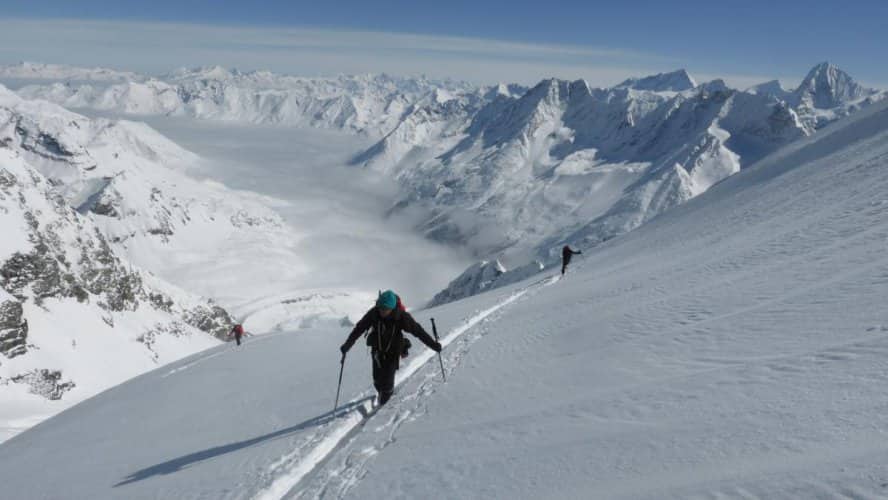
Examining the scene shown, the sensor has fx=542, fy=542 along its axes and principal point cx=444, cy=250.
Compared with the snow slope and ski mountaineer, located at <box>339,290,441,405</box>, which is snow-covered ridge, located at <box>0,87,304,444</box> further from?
ski mountaineer, located at <box>339,290,441,405</box>

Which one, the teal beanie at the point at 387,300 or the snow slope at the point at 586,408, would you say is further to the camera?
the teal beanie at the point at 387,300

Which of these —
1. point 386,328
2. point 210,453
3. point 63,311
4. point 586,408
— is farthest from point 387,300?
point 63,311

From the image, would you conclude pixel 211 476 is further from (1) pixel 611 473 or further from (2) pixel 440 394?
(1) pixel 611 473

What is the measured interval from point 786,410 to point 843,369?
1489 mm

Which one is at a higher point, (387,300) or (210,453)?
(387,300)

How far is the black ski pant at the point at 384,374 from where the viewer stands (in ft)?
37.1

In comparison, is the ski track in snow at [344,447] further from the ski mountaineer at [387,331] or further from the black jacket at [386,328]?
the black jacket at [386,328]

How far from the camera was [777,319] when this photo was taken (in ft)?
35.3

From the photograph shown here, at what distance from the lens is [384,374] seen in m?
11.4

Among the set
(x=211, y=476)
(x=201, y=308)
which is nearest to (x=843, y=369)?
(x=211, y=476)

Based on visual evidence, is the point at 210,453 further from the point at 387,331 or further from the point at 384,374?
the point at 387,331

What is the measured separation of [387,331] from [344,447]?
2499 millimetres

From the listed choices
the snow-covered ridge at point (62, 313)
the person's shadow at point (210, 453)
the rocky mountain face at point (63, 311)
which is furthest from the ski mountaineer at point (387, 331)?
the rocky mountain face at point (63, 311)

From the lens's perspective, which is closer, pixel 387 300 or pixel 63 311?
pixel 387 300
